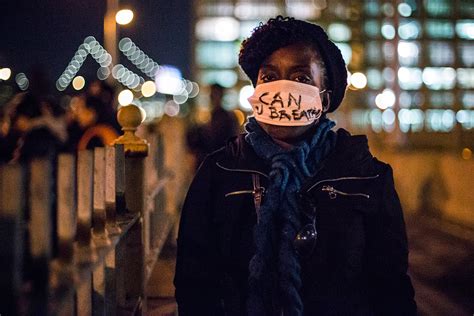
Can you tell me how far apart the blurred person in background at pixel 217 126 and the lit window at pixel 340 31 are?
68.4 meters

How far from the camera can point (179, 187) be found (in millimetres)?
12539

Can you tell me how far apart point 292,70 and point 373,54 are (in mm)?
84006

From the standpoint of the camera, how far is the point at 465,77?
9594cm

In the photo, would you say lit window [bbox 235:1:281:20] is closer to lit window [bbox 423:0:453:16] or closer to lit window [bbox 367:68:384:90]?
lit window [bbox 367:68:384:90]

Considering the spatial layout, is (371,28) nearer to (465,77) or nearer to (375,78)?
(375,78)

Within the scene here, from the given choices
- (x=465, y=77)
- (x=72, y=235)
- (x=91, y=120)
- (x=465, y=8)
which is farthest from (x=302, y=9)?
(x=72, y=235)

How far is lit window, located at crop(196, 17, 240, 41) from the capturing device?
71.8m

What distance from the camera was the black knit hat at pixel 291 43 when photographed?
2531 mm

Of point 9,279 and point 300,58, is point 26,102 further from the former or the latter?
point 9,279

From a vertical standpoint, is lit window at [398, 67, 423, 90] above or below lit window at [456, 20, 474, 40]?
below

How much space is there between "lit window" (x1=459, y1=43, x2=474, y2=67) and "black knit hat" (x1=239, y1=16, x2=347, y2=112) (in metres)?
96.3

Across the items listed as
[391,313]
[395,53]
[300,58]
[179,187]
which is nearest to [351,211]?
[391,313]

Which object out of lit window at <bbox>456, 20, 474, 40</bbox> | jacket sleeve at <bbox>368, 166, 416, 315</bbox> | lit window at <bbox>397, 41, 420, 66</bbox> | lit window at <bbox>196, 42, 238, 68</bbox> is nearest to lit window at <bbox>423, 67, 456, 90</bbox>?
lit window at <bbox>397, 41, 420, 66</bbox>

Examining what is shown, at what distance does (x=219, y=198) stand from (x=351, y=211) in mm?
451
